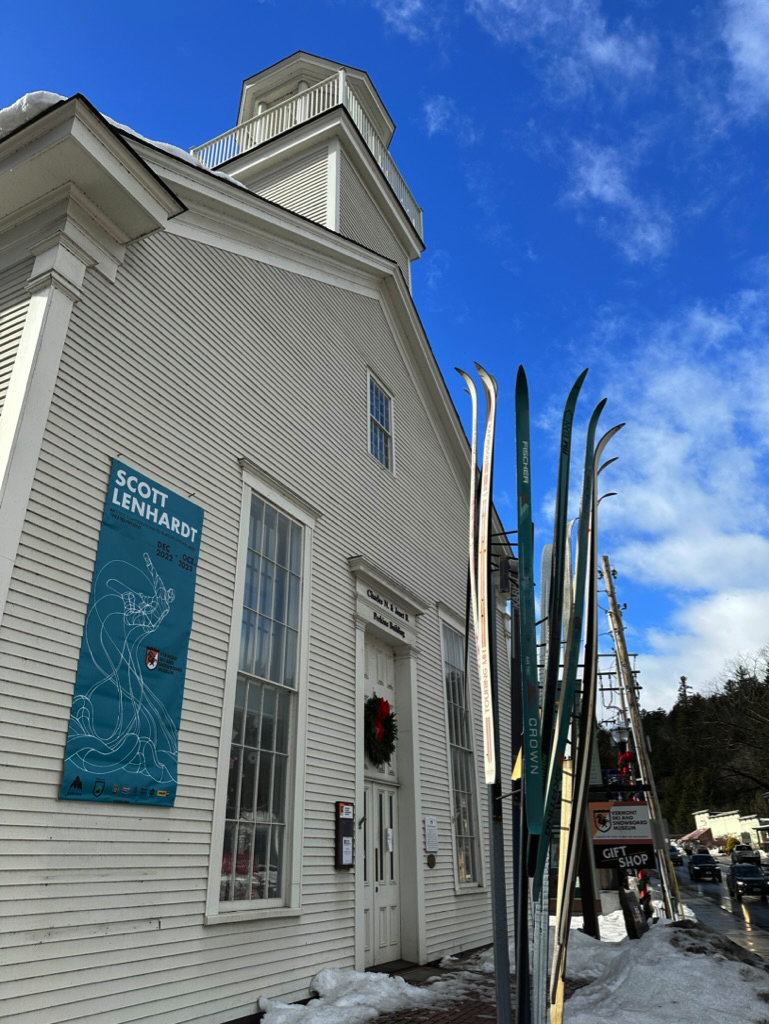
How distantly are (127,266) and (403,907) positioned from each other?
849cm

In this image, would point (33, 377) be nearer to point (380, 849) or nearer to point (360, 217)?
point (380, 849)

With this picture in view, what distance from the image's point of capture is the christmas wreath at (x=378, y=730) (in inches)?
386

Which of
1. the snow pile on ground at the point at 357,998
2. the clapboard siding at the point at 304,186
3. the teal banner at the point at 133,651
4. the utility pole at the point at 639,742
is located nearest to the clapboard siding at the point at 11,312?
the teal banner at the point at 133,651

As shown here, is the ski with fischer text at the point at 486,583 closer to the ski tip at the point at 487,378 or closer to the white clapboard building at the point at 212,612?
the ski tip at the point at 487,378

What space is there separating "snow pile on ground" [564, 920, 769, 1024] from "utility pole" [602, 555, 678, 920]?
648 centimetres

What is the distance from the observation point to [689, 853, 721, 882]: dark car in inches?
1538

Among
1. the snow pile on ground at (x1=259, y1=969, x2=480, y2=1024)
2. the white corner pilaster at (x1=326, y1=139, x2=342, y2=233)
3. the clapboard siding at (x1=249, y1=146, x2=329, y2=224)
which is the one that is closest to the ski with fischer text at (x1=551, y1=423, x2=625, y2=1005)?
the snow pile on ground at (x1=259, y1=969, x2=480, y2=1024)

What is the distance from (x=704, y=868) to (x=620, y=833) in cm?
3262

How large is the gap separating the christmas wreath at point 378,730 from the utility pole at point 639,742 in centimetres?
640

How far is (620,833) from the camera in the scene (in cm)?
1211

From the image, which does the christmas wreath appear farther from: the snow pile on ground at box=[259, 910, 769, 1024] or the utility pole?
the utility pole

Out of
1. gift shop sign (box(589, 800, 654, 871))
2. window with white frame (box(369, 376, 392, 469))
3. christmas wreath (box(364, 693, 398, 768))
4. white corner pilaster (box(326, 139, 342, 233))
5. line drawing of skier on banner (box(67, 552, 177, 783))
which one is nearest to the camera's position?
line drawing of skier on banner (box(67, 552, 177, 783))

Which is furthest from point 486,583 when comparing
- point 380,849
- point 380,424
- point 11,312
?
point 380,424

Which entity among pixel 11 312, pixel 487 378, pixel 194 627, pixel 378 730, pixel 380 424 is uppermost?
pixel 380 424
